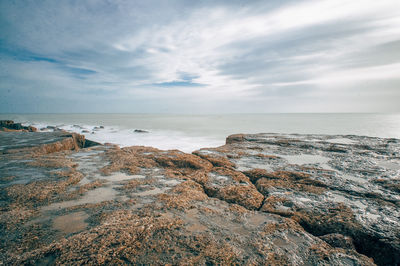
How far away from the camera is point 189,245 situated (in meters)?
1.65

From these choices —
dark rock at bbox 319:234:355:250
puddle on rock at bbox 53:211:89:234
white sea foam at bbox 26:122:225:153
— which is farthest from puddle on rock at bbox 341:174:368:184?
white sea foam at bbox 26:122:225:153

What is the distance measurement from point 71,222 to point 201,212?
4.47 ft

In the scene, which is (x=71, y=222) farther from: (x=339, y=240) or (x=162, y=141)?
(x=162, y=141)

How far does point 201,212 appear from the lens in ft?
7.25

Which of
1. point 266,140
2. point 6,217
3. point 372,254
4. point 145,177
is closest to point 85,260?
point 6,217

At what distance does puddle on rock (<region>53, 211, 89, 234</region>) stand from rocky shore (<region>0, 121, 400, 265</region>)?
1 centimetres

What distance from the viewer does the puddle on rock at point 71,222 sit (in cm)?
187

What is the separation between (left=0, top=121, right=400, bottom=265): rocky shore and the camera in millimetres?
1562

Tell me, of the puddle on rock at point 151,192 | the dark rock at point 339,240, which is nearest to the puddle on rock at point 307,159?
the dark rock at point 339,240

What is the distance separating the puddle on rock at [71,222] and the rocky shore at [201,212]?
11 mm

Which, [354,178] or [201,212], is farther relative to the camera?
[354,178]

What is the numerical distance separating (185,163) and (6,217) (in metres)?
2.75

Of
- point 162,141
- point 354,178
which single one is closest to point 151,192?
point 354,178

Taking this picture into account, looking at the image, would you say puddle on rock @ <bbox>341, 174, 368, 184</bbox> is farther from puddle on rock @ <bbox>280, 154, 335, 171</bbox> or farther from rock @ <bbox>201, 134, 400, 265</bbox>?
puddle on rock @ <bbox>280, 154, 335, 171</bbox>
